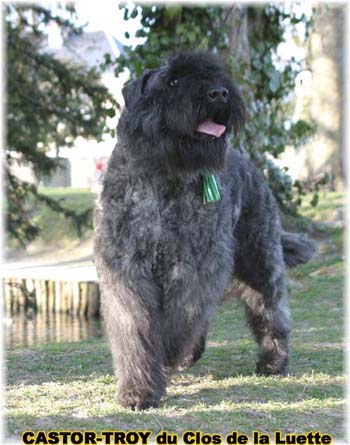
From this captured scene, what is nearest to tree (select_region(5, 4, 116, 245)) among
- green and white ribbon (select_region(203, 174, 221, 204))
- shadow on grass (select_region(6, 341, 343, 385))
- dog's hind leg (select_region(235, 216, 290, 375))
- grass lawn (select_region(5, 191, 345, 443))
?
grass lawn (select_region(5, 191, 345, 443))

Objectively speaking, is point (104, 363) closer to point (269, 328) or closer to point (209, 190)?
point (269, 328)

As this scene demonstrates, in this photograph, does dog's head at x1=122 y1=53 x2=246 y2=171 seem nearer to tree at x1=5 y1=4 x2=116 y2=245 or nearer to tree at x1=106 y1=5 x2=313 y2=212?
tree at x1=106 y1=5 x2=313 y2=212

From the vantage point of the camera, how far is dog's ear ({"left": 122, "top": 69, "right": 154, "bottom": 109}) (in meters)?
3.95

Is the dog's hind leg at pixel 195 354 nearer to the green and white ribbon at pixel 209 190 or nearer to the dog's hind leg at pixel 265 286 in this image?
the dog's hind leg at pixel 265 286

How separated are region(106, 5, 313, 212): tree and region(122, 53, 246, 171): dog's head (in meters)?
4.00

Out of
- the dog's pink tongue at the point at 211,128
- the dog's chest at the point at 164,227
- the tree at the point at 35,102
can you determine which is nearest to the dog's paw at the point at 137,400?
the dog's chest at the point at 164,227

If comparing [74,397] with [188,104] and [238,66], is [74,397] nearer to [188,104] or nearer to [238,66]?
[188,104]

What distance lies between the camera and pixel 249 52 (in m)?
8.64

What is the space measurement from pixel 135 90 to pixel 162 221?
754 millimetres

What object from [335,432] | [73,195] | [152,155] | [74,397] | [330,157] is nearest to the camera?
[335,432]

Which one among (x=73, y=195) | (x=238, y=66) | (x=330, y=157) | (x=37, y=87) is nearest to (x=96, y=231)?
(x=238, y=66)

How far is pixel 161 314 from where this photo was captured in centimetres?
395

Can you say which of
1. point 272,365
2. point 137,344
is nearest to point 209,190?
point 137,344

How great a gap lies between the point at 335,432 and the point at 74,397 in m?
1.50
